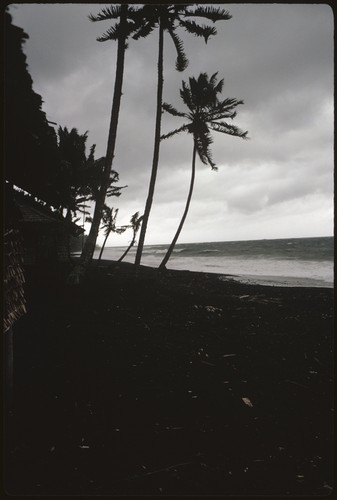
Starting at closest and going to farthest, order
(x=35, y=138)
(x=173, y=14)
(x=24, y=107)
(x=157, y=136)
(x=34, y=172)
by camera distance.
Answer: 1. (x=24, y=107)
2. (x=35, y=138)
3. (x=34, y=172)
4. (x=173, y=14)
5. (x=157, y=136)

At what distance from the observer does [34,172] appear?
10.8 feet

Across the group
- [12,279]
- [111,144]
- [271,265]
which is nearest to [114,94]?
[111,144]

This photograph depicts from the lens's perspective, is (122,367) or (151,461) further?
(122,367)

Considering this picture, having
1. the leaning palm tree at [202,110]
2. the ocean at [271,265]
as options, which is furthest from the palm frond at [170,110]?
the ocean at [271,265]

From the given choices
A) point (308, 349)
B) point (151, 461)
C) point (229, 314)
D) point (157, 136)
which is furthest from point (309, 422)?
point (157, 136)

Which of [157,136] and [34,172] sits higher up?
[157,136]

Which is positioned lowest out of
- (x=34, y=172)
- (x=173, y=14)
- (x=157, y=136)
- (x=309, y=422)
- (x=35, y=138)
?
(x=309, y=422)

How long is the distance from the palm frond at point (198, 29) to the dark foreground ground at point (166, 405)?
9.62 meters

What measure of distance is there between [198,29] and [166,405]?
11.6m

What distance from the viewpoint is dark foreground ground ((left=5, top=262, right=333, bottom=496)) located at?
2.55 meters

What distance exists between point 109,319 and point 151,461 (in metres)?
3.79

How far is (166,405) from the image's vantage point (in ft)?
11.7

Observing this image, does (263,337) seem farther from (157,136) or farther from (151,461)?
(157,136)

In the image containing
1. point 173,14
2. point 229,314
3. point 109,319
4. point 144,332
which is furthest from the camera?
point 173,14
